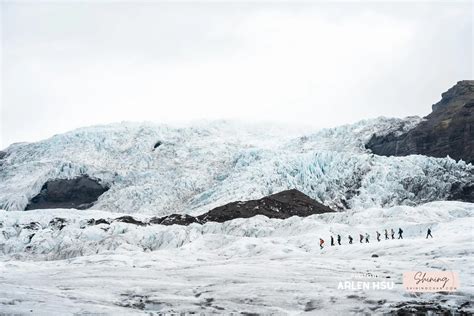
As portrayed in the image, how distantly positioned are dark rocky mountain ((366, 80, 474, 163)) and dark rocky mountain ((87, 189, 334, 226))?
4158 cm

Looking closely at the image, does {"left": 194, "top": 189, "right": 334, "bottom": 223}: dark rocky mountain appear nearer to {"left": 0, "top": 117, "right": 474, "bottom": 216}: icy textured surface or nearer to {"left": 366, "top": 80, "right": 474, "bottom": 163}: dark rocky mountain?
{"left": 0, "top": 117, "right": 474, "bottom": 216}: icy textured surface

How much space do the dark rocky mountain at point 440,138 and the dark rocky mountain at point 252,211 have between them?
41583 mm

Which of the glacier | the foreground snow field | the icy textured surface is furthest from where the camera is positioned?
the icy textured surface

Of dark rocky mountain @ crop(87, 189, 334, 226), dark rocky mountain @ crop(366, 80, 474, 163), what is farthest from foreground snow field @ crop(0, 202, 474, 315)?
dark rocky mountain @ crop(366, 80, 474, 163)

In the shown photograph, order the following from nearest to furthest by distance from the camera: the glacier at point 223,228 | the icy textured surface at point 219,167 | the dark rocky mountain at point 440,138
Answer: the glacier at point 223,228, the icy textured surface at point 219,167, the dark rocky mountain at point 440,138

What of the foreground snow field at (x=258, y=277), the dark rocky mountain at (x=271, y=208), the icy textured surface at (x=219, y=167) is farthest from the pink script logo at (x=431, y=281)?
the icy textured surface at (x=219, y=167)

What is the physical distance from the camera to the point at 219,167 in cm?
11425

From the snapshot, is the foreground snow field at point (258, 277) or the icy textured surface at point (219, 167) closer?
the foreground snow field at point (258, 277)

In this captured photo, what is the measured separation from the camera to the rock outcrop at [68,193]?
12131cm

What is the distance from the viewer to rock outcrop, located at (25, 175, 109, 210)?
121 m

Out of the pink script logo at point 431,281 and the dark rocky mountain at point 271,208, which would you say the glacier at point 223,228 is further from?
the dark rocky mountain at point 271,208

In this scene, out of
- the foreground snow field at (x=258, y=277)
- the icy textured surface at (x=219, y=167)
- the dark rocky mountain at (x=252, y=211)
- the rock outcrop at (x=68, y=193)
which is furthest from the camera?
the rock outcrop at (x=68, y=193)

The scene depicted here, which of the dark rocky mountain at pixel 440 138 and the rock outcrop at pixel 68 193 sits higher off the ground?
the dark rocky mountain at pixel 440 138

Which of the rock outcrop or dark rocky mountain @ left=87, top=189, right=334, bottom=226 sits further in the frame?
the rock outcrop
